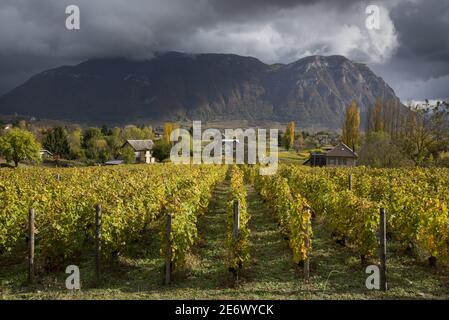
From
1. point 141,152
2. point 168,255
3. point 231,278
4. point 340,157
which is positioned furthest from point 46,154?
point 231,278

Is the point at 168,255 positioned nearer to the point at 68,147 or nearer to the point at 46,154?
the point at 68,147

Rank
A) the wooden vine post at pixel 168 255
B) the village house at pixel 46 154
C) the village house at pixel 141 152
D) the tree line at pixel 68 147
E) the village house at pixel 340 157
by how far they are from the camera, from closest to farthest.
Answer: the wooden vine post at pixel 168 255
the village house at pixel 340 157
the tree line at pixel 68 147
the village house at pixel 46 154
the village house at pixel 141 152

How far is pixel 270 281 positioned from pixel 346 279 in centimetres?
184

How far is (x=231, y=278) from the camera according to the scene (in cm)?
922

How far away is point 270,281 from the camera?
30.3ft

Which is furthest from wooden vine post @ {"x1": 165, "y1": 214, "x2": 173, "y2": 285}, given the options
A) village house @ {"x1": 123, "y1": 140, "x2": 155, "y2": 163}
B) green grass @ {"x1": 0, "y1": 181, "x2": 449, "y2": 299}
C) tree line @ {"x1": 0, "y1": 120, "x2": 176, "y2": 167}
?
village house @ {"x1": 123, "y1": 140, "x2": 155, "y2": 163}

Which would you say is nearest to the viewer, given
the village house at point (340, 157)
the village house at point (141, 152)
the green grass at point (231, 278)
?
the green grass at point (231, 278)

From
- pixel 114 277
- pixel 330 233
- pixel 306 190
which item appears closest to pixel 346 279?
pixel 330 233

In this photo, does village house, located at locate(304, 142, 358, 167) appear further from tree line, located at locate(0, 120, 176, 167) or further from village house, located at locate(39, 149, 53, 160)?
village house, located at locate(39, 149, 53, 160)

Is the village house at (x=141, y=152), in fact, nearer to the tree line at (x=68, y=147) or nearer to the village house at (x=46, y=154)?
the tree line at (x=68, y=147)

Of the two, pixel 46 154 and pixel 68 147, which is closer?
pixel 68 147

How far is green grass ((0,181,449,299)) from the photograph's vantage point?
8.27 m

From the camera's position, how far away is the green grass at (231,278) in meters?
8.27

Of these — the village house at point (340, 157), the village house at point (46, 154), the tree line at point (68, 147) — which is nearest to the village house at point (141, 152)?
the tree line at point (68, 147)
